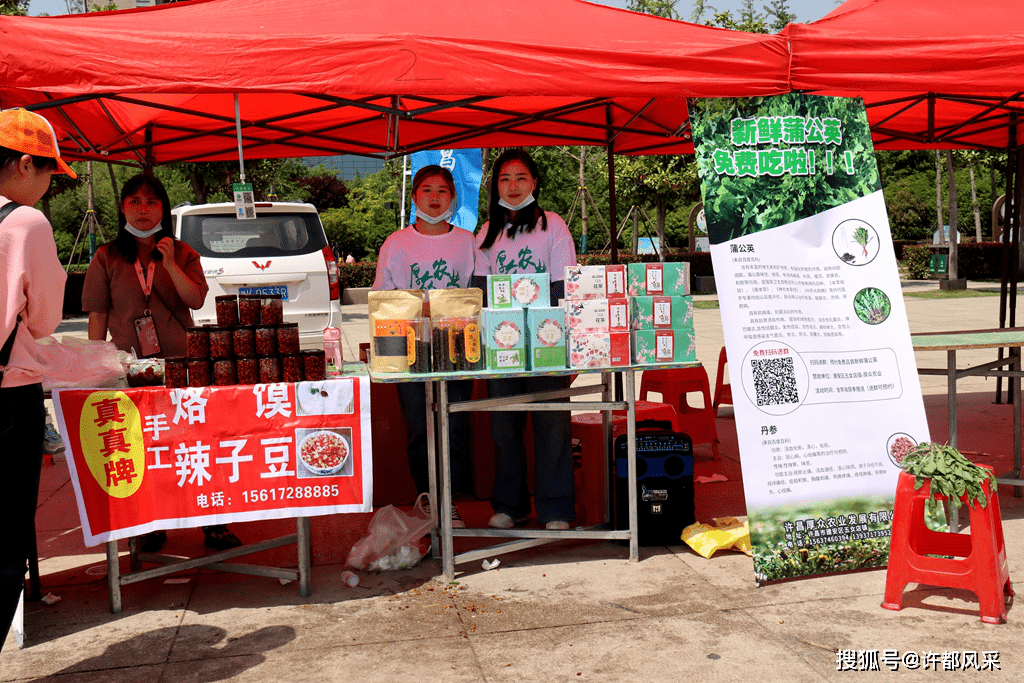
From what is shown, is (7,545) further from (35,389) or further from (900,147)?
(900,147)

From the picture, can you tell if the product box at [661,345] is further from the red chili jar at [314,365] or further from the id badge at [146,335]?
the id badge at [146,335]

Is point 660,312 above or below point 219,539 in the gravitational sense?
above

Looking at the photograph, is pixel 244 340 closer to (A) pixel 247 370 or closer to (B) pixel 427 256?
(A) pixel 247 370

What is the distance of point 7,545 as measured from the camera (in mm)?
2912

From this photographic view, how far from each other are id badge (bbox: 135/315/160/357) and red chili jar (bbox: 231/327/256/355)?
2.41ft

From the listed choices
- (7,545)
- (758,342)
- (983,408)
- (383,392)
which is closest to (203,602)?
(7,545)

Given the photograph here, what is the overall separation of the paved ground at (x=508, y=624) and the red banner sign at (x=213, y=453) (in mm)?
436

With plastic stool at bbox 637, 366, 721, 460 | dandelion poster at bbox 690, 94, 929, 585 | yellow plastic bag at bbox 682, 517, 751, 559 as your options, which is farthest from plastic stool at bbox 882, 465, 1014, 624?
plastic stool at bbox 637, 366, 721, 460

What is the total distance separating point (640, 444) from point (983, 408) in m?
4.62

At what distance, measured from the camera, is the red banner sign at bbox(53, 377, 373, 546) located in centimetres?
359

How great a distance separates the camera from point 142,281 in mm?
4211

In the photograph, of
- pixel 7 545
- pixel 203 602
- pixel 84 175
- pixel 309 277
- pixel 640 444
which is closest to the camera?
pixel 7 545

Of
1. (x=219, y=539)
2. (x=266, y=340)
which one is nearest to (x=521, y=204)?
(x=266, y=340)

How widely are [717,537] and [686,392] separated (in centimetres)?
208
